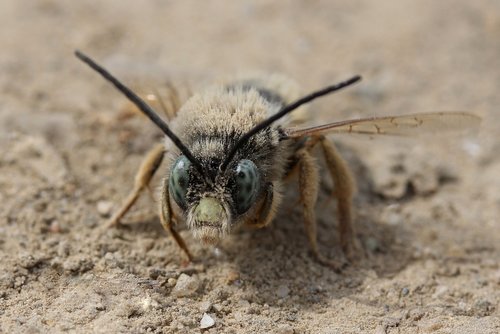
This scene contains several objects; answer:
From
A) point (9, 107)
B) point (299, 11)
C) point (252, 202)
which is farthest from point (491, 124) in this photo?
point (9, 107)

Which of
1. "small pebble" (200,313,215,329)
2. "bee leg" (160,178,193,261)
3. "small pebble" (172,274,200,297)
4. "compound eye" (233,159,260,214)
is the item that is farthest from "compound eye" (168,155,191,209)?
"small pebble" (200,313,215,329)

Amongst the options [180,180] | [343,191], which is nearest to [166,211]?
[180,180]

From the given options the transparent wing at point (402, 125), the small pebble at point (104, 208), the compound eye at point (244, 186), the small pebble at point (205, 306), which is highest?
the transparent wing at point (402, 125)

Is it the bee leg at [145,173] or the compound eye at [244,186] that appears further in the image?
the bee leg at [145,173]

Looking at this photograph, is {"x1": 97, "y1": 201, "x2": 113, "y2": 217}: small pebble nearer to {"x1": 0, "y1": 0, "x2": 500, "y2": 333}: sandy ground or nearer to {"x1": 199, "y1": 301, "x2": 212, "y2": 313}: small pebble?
{"x1": 0, "y1": 0, "x2": 500, "y2": 333}: sandy ground

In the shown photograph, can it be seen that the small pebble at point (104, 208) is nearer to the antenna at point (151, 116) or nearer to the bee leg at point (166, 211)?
the bee leg at point (166, 211)

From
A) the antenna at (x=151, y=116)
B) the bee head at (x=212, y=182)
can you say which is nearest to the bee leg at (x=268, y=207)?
the bee head at (x=212, y=182)

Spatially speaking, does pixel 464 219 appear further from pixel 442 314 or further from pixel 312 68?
pixel 312 68

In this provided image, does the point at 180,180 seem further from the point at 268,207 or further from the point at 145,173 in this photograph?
the point at 145,173
